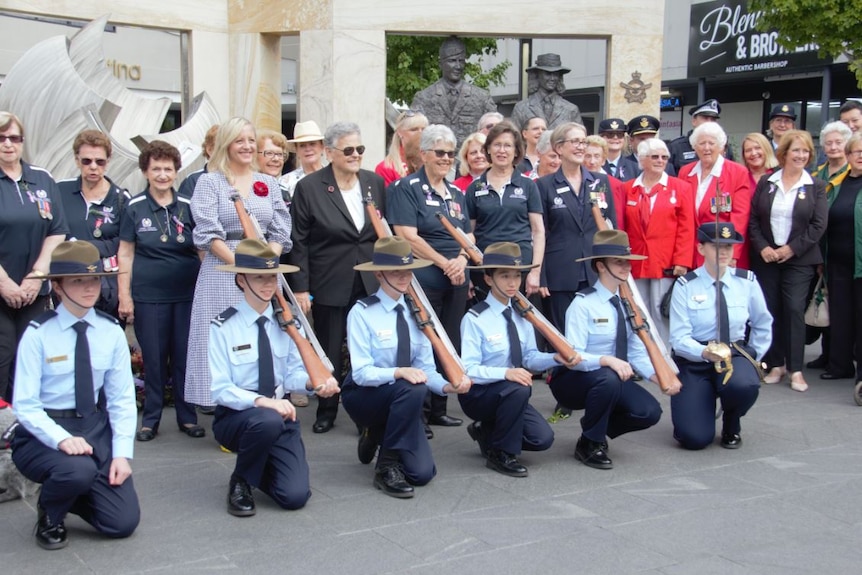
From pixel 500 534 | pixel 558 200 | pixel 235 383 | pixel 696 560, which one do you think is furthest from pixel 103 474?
pixel 558 200

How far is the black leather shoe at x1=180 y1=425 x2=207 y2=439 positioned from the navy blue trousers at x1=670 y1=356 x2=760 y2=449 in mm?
3047

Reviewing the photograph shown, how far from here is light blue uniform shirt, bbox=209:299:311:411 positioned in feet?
15.8

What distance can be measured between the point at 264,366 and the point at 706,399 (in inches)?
113

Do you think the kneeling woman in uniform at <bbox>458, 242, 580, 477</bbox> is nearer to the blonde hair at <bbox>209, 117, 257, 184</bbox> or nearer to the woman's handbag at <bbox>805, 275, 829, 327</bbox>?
the blonde hair at <bbox>209, 117, 257, 184</bbox>

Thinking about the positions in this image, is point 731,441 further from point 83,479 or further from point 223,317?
point 83,479

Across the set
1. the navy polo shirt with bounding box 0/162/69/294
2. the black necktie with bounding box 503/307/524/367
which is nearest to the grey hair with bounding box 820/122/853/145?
the black necktie with bounding box 503/307/524/367

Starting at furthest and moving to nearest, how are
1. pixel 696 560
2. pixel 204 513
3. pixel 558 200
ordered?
pixel 558 200 → pixel 204 513 → pixel 696 560

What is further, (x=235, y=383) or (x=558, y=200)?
(x=558, y=200)

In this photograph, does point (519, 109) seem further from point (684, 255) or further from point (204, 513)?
point (204, 513)

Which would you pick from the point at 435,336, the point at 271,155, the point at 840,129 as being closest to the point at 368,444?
the point at 435,336

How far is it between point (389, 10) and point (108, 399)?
22.3 ft

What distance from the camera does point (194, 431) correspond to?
248 inches

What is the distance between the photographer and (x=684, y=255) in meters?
→ 7.71

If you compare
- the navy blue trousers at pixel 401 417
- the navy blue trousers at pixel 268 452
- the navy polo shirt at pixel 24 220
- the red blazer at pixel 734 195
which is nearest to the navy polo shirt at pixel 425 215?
the navy blue trousers at pixel 401 417
